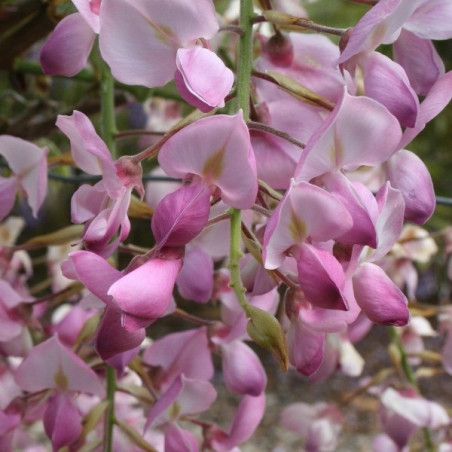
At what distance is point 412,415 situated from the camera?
581mm

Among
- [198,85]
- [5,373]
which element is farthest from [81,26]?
[5,373]

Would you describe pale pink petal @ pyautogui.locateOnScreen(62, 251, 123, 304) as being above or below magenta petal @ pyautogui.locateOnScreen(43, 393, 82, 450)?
above

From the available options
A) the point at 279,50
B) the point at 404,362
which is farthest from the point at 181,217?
the point at 404,362

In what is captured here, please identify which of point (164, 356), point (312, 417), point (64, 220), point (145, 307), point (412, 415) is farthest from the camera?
point (64, 220)

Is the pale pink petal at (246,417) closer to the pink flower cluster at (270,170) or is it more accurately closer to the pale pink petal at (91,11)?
the pink flower cluster at (270,170)

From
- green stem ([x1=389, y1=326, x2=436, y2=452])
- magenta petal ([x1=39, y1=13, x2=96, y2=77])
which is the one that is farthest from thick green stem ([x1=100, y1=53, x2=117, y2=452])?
green stem ([x1=389, y1=326, x2=436, y2=452])

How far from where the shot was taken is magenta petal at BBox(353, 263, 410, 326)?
26 cm

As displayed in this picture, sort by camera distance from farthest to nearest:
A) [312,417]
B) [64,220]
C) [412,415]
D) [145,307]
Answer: [64,220]
[312,417]
[412,415]
[145,307]

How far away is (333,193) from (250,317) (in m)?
0.05

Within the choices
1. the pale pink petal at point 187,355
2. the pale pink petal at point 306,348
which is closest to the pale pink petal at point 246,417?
the pale pink petal at point 187,355

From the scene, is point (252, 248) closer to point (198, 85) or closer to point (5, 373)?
point (198, 85)

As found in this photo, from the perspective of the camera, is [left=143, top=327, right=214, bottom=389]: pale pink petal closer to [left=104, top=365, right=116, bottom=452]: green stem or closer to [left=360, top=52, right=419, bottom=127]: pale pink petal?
[left=104, top=365, right=116, bottom=452]: green stem

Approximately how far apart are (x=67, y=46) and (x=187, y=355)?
0.18m

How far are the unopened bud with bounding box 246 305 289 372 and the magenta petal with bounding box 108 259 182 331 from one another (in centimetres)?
3
